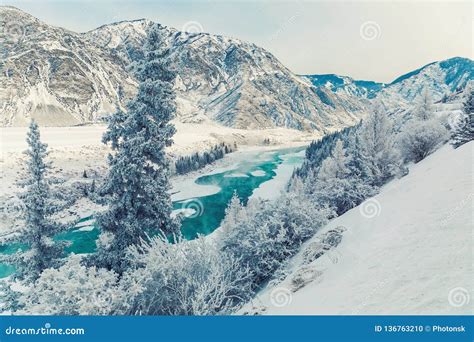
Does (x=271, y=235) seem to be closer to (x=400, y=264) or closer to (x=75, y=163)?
(x=400, y=264)

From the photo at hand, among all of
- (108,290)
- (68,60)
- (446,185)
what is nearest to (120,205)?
(108,290)

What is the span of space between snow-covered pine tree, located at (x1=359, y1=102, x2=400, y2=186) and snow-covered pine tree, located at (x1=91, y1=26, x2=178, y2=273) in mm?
13830

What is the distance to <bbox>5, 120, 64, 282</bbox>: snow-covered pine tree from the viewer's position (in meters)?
11.3

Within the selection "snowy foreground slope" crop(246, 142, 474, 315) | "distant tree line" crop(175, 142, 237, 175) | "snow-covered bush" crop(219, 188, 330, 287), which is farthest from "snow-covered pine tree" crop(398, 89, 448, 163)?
"distant tree line" crop(175, 142, 237, 175)

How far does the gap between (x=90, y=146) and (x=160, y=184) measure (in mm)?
83814

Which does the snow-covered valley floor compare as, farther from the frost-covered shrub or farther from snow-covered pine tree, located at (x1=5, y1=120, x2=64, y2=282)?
the frost-covered shrub

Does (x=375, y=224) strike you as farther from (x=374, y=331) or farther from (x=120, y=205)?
(x=120, y=205)

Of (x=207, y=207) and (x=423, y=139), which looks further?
(x=207, y=207)

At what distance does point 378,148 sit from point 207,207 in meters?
36.9

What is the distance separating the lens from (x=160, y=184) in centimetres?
1200

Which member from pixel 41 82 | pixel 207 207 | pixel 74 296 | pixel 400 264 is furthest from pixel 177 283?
pixel 41 82

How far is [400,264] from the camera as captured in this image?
22.2 feet

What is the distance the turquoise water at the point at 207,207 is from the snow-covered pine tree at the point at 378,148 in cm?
1280

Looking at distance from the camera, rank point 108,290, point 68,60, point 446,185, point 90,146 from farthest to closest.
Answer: point 68,60, point 90,146, point 446,185, point 108,290
